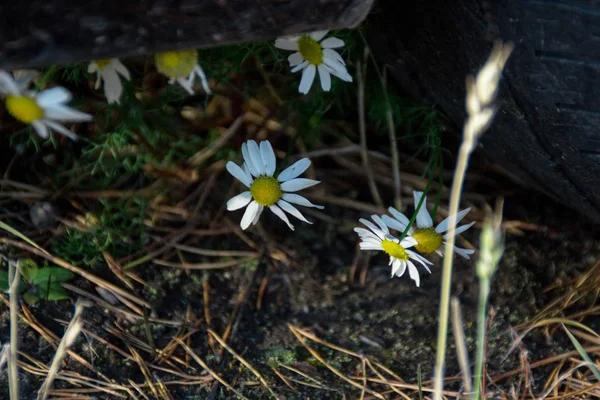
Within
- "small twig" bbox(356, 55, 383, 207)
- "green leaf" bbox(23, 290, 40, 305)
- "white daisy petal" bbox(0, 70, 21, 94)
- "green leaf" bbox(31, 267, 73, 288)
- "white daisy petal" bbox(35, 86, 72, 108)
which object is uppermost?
"white daisy petal" bbox(0, 70, 21, 94)

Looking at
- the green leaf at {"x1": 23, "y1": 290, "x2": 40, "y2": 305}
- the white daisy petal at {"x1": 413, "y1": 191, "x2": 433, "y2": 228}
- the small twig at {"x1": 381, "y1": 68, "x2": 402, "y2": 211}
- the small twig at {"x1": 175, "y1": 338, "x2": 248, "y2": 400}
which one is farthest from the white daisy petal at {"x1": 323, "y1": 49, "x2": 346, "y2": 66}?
the green leaf at {"x1": 23, "y1": 290, "x2": 40, "y2": 305}

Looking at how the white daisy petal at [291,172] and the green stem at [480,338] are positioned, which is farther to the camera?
the white daisy petal at [291,172]

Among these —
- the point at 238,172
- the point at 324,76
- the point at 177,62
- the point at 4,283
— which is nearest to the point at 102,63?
the point at 177,62

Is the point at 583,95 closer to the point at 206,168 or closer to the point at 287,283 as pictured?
the point at 287,283

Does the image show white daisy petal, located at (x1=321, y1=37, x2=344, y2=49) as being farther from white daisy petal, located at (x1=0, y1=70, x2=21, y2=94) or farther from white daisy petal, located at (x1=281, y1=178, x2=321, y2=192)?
white daisy petal, located at (x1=0, y1=70, x2=21, y2=94)

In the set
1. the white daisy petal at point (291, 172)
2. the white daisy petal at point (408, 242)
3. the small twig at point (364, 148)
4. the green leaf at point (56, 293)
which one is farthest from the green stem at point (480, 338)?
the green leaf at point (56, 293)

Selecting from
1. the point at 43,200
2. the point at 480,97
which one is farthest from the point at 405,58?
the point at 43,200

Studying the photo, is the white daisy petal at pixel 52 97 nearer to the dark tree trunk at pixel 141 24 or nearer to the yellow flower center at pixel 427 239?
the dark tree trunk at pixel 141 24
